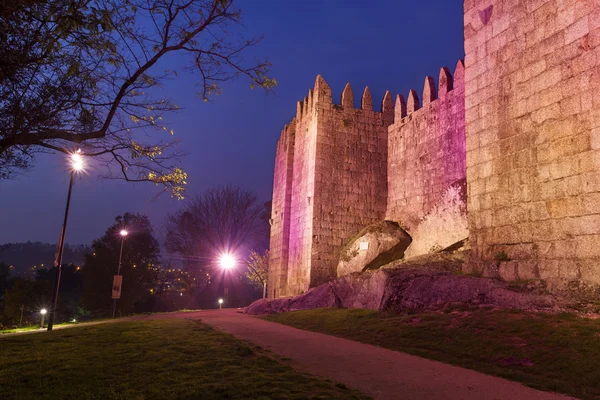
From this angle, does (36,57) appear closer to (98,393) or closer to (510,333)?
(98,393)

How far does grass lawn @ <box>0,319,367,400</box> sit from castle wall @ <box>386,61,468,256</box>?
1018 centimetres

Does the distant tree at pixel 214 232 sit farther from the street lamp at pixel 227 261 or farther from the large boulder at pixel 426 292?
the large boulder at pixel 426 292

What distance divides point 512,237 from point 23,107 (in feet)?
31.6

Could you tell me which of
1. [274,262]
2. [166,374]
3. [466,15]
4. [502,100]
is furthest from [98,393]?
[274,262]

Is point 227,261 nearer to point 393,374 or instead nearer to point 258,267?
point 258,267

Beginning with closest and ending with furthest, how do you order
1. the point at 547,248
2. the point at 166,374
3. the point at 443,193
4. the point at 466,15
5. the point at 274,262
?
the point at 166,374, the point at 547,248, the point at 466,15, the point at 443,193, the point at 274,262

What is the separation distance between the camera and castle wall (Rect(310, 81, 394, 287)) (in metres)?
19.9

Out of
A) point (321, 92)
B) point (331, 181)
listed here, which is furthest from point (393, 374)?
point (321, 92)

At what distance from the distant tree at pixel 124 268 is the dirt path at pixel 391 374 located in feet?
104

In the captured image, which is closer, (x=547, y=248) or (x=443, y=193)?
(x=547, y=248)

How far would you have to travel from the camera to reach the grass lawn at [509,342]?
5715 millimetres

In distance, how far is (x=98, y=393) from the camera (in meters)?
4.92

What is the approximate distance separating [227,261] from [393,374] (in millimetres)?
32992

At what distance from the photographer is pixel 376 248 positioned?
1805 centimetres
